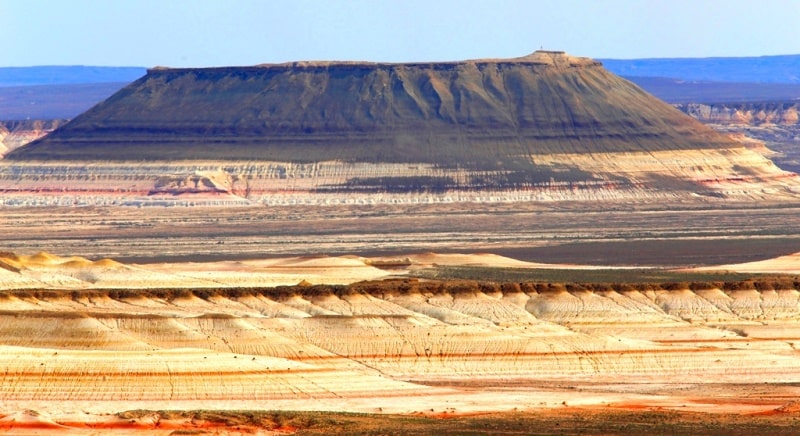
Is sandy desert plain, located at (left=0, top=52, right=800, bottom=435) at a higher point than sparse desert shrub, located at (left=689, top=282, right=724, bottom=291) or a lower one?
lower

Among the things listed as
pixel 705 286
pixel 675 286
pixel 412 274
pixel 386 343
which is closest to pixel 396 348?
pixel 386 343

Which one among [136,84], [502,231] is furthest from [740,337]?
[136,84]

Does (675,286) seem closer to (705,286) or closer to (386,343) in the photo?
(705,286)

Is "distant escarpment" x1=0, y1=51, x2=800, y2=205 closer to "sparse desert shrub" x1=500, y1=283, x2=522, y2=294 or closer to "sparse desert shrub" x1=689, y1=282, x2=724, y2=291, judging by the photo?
"sparse desert shrub" x1=689, y1=282, x2=724, y2=291

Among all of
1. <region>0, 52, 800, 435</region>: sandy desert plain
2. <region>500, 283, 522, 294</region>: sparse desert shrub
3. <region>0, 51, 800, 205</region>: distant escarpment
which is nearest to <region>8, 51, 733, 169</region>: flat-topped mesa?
<region>0, 51, 800, 205</region>: distant escarpment

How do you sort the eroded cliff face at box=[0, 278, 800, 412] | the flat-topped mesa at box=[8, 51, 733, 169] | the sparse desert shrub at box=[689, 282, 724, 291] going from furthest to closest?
the flat-topped mesa at box=[8, 51, 733, 169]
the sparse desert shrub at box=[689, 282, 724, 291]
the eroded cliff face at box=[0, 278, 800, 412]

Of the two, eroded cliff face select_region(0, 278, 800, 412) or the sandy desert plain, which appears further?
eroded cliff face select_region(0, 278, 800, 412)
